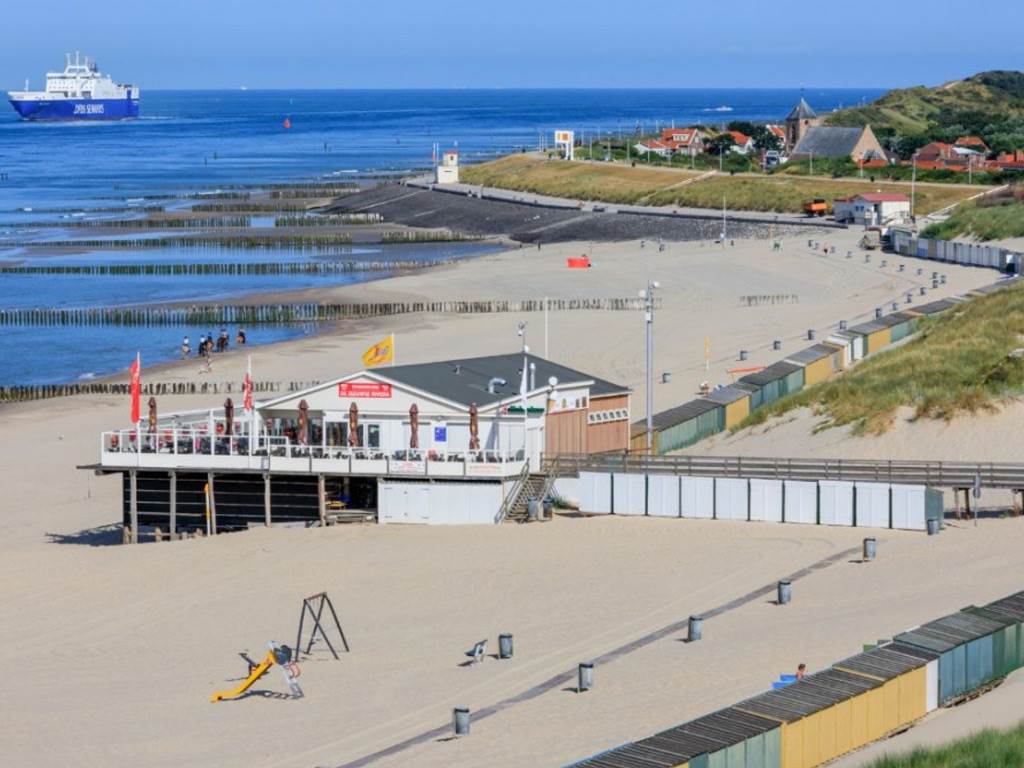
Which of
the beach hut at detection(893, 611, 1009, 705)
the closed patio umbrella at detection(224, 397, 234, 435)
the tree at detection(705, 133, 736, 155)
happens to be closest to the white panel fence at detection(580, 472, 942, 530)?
the closed patio umbrella at detection(224, 397, 234, 435)

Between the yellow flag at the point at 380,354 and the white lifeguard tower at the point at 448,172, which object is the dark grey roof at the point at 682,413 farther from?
the white lifeguard tower at the point at 448,172

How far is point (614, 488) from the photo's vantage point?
37.2m

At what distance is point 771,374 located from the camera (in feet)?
164

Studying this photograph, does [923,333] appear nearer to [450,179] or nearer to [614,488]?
[614,488]

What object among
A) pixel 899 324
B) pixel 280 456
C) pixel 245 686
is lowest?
pixel 245 686

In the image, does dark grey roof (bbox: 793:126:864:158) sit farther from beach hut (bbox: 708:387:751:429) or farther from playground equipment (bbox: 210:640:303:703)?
playground equipment (bbox: 210:640:303:703)

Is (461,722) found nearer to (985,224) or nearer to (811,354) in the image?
(811,354)

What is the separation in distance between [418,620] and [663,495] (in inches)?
307

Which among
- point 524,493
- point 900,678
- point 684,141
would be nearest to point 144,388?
point 524,493

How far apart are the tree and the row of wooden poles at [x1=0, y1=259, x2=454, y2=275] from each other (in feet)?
240

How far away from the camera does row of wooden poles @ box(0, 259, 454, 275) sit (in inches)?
3804

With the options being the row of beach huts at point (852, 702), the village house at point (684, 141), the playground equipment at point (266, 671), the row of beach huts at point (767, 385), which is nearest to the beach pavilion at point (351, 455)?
the row of beach huts at point (767, 385)

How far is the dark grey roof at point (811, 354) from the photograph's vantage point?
51750 mm

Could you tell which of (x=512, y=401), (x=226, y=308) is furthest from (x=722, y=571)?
(x=226, y=308)
